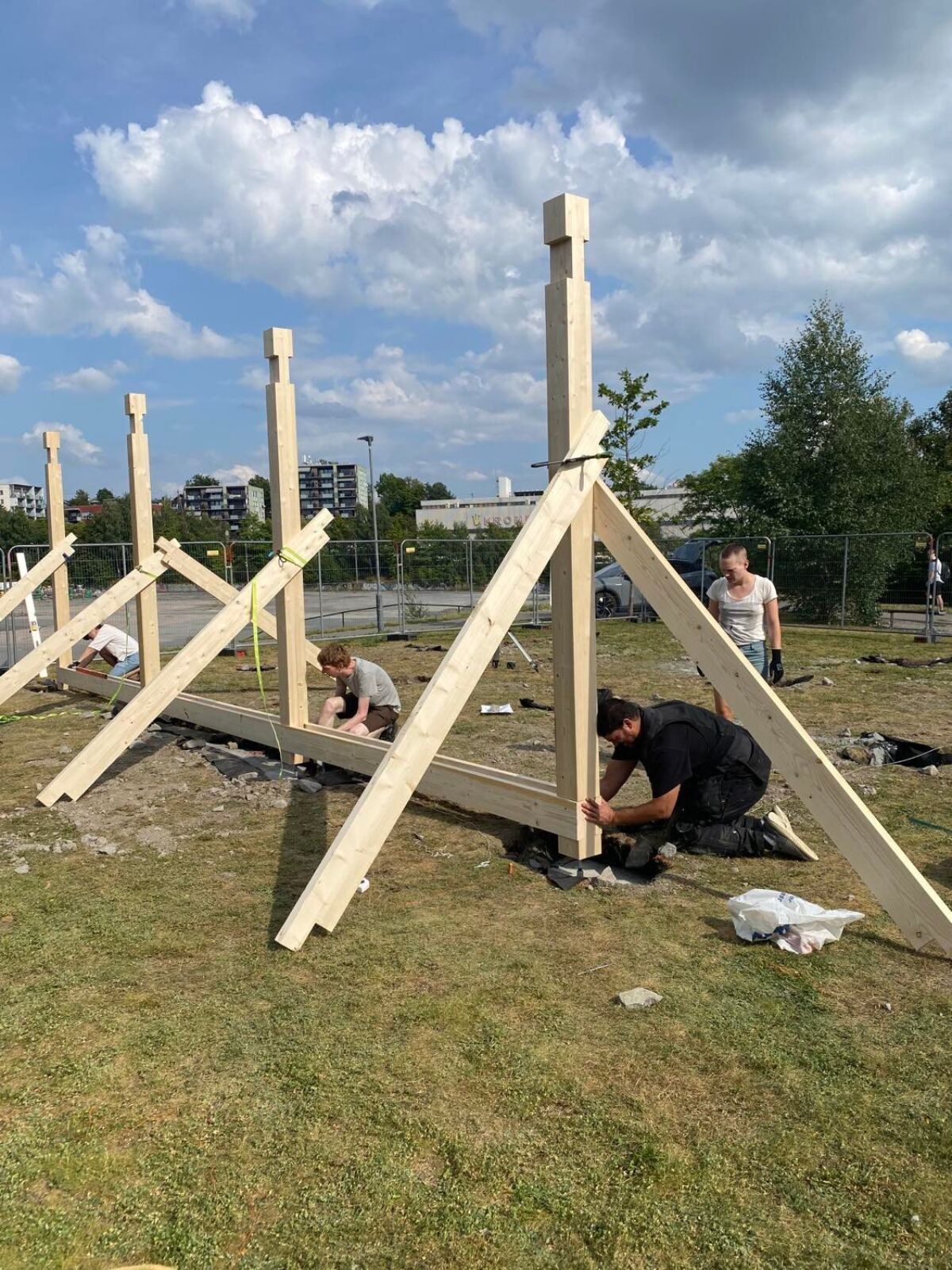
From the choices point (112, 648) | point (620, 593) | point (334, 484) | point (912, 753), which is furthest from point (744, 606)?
point (334, 484)

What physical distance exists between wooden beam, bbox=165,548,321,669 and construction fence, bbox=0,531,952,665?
8.79 metres

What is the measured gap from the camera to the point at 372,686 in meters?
7.45

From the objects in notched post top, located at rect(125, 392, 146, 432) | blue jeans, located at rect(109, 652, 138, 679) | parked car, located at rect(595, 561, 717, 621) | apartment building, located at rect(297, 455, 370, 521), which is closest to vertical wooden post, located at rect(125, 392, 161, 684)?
notched post top, located at rect(125, 392, 146, 432)

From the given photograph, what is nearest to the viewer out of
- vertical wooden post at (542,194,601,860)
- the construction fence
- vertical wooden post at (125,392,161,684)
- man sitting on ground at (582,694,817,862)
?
vertical wooden post at (542,194,601,860)

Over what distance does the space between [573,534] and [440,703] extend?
123 centimetres

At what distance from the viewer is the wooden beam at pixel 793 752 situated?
3721 mm

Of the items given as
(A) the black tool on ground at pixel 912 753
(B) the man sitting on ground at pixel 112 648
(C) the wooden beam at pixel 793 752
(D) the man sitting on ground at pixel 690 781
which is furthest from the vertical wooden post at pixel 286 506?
(B) the man sitting on ground at pixel 112 648

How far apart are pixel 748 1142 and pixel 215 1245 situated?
150cm

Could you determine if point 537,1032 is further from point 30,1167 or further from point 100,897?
point 100,897

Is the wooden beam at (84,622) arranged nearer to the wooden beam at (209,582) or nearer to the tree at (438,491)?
the wooden beam at (209,582)

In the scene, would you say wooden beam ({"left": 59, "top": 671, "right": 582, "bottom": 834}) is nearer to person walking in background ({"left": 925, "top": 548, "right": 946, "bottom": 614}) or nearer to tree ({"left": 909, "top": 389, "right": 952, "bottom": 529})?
person walking in background ({"left": 925, "top": 548, "right": 946, "bottom": 614})

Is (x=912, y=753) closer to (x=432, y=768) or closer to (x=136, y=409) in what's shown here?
(x=432, y=768)

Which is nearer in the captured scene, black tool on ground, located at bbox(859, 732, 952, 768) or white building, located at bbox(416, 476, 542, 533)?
black tool on ground, located at bbox(859, 732, 952, 768)

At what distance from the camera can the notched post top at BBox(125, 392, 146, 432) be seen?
906 cm
